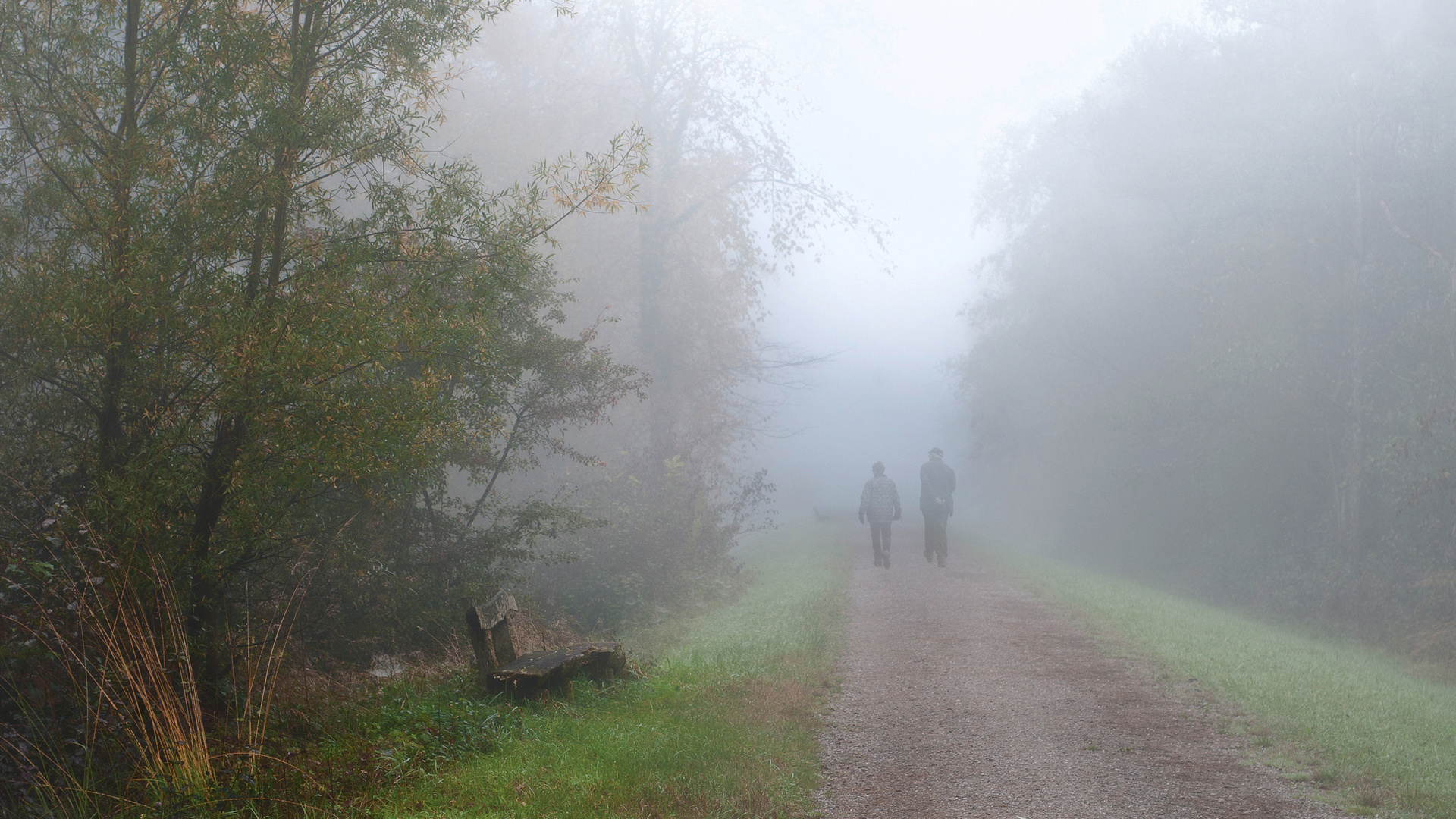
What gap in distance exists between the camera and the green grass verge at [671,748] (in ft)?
15.8

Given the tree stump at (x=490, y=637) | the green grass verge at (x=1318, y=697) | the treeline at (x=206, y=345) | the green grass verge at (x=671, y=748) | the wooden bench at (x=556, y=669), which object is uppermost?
the treeline at (x=206, y=345)

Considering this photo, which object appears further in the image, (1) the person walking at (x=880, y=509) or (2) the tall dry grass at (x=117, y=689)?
(1) the person walking at (x=880, y=509)

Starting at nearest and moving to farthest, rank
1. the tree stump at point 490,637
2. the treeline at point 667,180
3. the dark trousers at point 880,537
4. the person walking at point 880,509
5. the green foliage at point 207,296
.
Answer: the green foliage at point 207,296 < the tree stump at point 490,637 < the person walking at point 880,509 < the dark trousers at point 880,537 < the treeline at point 667,180

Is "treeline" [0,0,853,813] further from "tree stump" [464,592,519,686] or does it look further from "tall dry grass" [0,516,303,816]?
"tree stump" [464,592,519,686]

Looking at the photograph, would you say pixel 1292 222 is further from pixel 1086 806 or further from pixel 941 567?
pixel 1086 806

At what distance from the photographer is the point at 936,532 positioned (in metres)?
17.8

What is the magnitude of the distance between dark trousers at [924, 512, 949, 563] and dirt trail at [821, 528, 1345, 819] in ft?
22.3

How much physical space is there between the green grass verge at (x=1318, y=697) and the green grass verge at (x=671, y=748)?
3.20 meters

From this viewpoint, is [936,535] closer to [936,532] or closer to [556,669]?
[936,532]

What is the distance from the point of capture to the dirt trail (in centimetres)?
508

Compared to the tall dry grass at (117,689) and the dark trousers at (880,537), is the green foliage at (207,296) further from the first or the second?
the dark trousers at (880,537)

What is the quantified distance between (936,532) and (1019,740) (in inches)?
459

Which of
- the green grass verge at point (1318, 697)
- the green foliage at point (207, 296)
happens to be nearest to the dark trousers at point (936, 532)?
the green grass verge at point (1318, 697)

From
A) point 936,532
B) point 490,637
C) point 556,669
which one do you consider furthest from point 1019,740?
point 936,532
